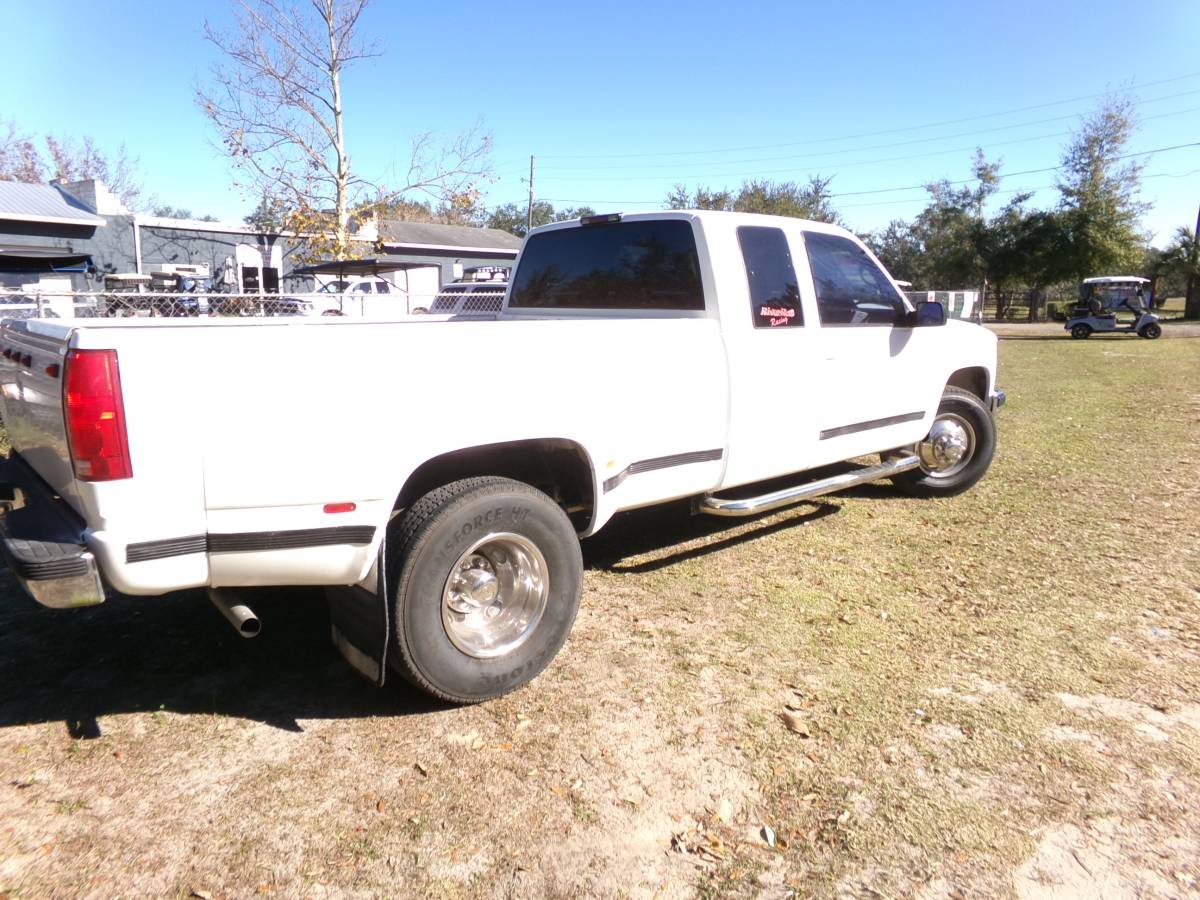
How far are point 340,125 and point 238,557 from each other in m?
19.6

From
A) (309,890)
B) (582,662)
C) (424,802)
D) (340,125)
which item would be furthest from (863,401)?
(340,125)

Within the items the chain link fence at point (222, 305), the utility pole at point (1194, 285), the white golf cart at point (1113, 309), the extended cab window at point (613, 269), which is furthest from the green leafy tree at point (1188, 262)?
the extended cab window at point (613, 269)

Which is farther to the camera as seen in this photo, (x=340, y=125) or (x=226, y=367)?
(x=340, y=125)

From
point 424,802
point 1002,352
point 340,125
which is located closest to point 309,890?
point 424,802

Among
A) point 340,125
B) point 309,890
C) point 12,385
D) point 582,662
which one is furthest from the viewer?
point 340,125

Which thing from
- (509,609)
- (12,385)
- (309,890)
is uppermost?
(12,385)

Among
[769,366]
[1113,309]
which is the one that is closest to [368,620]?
[769,366]

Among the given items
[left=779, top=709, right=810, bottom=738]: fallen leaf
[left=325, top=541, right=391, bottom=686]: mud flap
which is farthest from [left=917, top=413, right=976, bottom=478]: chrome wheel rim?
[left=325, top=541, right=391, bottom=686]: mud flap

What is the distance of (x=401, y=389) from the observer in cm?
290

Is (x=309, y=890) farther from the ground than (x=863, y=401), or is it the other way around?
(x=863, y=401)

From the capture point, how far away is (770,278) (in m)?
4.61

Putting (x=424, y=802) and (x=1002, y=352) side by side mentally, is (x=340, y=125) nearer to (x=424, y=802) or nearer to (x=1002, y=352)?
(x=1002, y=352)

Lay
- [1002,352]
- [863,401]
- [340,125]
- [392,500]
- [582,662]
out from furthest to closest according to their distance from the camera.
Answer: [1002,352] → [340,125] → [863,401] → [582,662] → [392,500]

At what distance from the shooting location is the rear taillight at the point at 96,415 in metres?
2.47
